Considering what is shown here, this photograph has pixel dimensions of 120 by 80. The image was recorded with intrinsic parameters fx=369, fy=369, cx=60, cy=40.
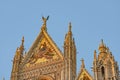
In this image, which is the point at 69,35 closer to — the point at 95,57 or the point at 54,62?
the point at 54,62

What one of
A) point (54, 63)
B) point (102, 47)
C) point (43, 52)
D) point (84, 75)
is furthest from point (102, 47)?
point (43, 52)

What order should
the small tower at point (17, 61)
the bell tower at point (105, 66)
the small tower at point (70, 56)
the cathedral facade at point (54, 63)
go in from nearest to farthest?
Answer: the bell tower at point (105, 66) < the cathedral facade at point (54, 63) < the small tower at point (70, 56) < the small tower at point (17, 61)

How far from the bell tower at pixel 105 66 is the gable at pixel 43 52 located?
133 inches

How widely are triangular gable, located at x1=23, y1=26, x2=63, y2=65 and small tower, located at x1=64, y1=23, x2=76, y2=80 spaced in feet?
1.91

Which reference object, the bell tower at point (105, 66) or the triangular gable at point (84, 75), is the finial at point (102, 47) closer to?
the bell tower at point (105, 66)

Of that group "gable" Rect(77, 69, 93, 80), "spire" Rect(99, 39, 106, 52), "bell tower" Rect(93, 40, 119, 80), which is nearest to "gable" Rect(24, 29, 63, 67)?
"gable" Rect(77, 69, 93, 80)

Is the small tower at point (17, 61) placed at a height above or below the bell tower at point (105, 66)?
above

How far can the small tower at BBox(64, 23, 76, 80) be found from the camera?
918 inches

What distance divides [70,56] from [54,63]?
1193 mm

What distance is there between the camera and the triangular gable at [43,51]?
994 inches

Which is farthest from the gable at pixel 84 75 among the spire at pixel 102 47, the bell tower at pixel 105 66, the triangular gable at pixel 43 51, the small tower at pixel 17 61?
the small tower at pixel 17 61

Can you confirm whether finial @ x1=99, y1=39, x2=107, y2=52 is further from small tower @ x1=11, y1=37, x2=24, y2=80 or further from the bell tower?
small tower @ x1=11, y1=37, x2=24, y2=80

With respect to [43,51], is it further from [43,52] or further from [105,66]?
[105,66]

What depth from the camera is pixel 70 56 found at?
79.8 feet
